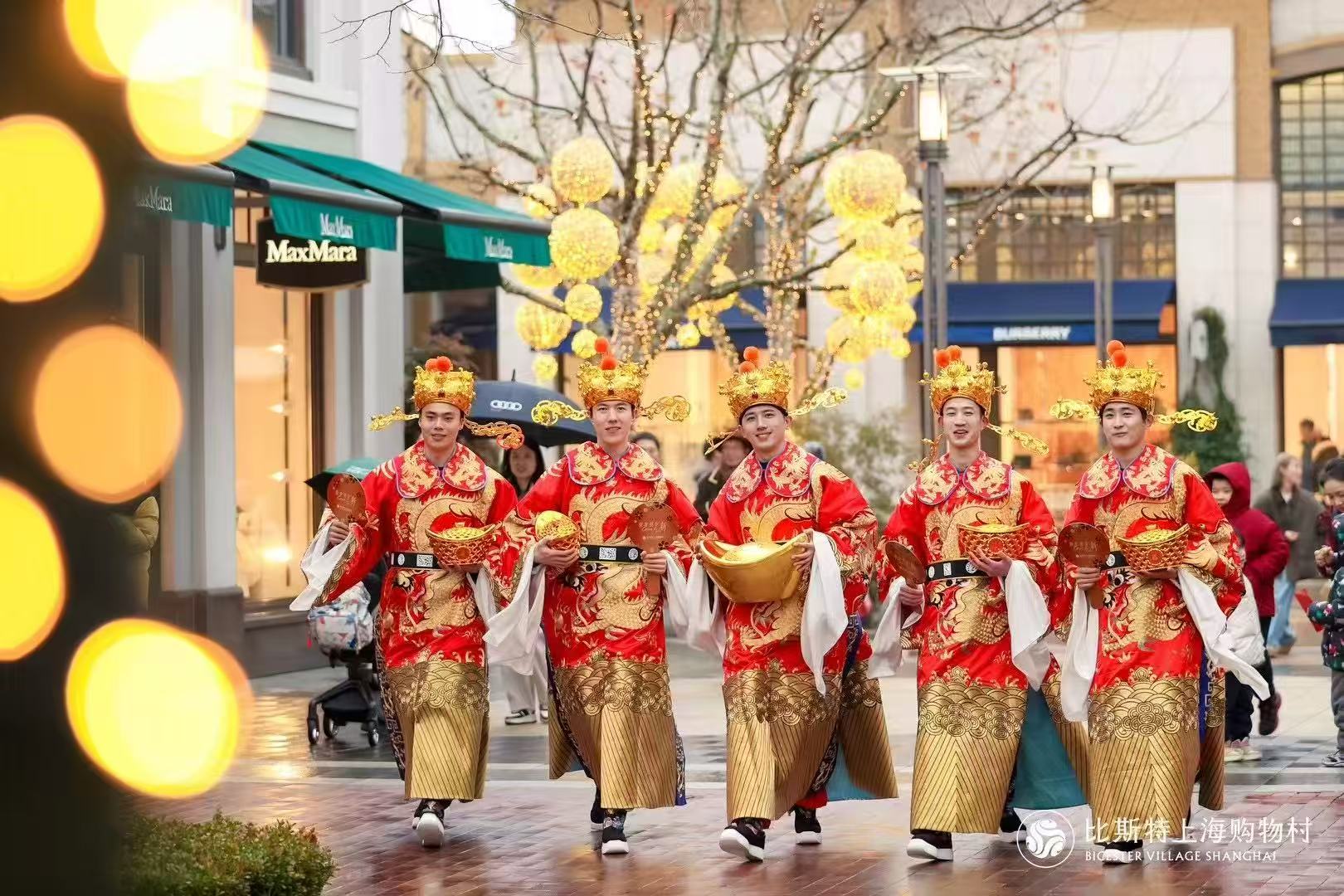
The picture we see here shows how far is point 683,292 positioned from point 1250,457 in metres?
14.1

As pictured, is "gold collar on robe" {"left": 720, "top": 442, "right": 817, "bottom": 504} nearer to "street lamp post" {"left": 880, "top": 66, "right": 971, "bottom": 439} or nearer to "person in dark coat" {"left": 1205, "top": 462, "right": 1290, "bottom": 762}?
"person in dark coat" {"left": 1205, "top": 462, "right": 1290, "bottom": 762}

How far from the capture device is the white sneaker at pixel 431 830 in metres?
8.19

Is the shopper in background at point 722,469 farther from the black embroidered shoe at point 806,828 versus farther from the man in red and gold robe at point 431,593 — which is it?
the black embroidered shoe at point 806,828

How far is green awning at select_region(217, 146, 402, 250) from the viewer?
13.5 m

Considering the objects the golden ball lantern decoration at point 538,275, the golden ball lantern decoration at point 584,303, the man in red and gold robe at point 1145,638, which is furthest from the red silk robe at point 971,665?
the golden ball lantern decoration at point 538,275

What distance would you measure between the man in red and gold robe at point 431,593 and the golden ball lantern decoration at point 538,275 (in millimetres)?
7765

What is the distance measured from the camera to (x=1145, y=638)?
7.63 metres

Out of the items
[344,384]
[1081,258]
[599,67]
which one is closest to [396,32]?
[344,384]

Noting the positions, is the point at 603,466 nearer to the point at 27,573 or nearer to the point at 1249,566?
the point at 1249,566

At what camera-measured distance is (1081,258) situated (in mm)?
30000

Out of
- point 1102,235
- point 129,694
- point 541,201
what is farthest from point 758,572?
point 1102,235

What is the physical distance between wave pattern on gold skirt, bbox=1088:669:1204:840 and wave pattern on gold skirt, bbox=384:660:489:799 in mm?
2584

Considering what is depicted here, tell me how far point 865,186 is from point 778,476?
7.36 m

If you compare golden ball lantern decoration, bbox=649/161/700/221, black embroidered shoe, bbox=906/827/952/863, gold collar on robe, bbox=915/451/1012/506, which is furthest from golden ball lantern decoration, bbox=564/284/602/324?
black embroidered shoe, bbox=906/827/952/863
